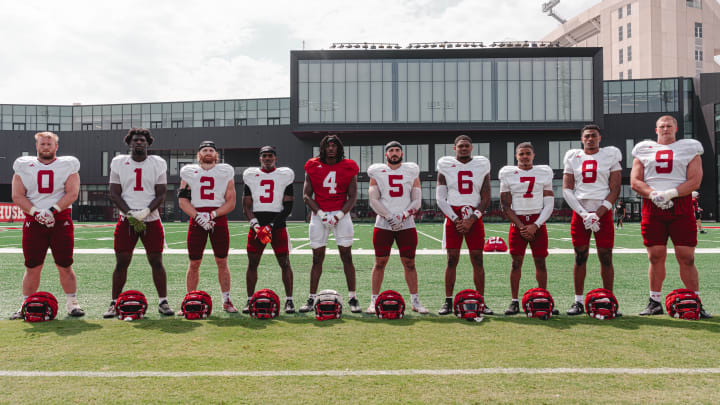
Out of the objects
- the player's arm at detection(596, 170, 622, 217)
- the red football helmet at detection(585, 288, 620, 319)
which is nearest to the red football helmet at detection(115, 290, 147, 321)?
the red football helmet at detection(585, 288, 620, 319)

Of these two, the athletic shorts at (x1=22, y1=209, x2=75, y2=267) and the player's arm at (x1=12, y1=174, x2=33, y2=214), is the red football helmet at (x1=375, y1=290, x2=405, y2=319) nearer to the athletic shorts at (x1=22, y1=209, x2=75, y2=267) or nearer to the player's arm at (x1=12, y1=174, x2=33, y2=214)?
the athletic shorts at (x1=22, y1=209, x2=75, y2=267)

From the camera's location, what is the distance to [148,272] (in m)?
8.70

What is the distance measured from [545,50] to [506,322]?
39.6m

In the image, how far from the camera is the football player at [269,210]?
18.7 ft

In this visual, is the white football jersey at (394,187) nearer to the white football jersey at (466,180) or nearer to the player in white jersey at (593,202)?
the white football jersey at (466,180)

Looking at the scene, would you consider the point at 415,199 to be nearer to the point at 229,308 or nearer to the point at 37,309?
the point at 229,308

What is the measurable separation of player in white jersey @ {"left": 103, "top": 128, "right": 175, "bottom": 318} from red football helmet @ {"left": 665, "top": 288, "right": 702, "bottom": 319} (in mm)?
5785

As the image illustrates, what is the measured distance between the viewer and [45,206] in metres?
5.43

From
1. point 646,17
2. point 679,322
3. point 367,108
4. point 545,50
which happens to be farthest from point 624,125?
point 679,322

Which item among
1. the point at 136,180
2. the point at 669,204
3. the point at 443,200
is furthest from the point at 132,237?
the point at 669,204

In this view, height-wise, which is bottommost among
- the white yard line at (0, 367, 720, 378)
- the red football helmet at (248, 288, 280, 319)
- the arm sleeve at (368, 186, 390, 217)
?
the white yard line at (0, 367, 720, 378)

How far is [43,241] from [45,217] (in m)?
0.40

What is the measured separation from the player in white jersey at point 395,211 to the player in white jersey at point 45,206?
3603mm

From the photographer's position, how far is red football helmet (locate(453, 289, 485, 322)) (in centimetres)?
500
